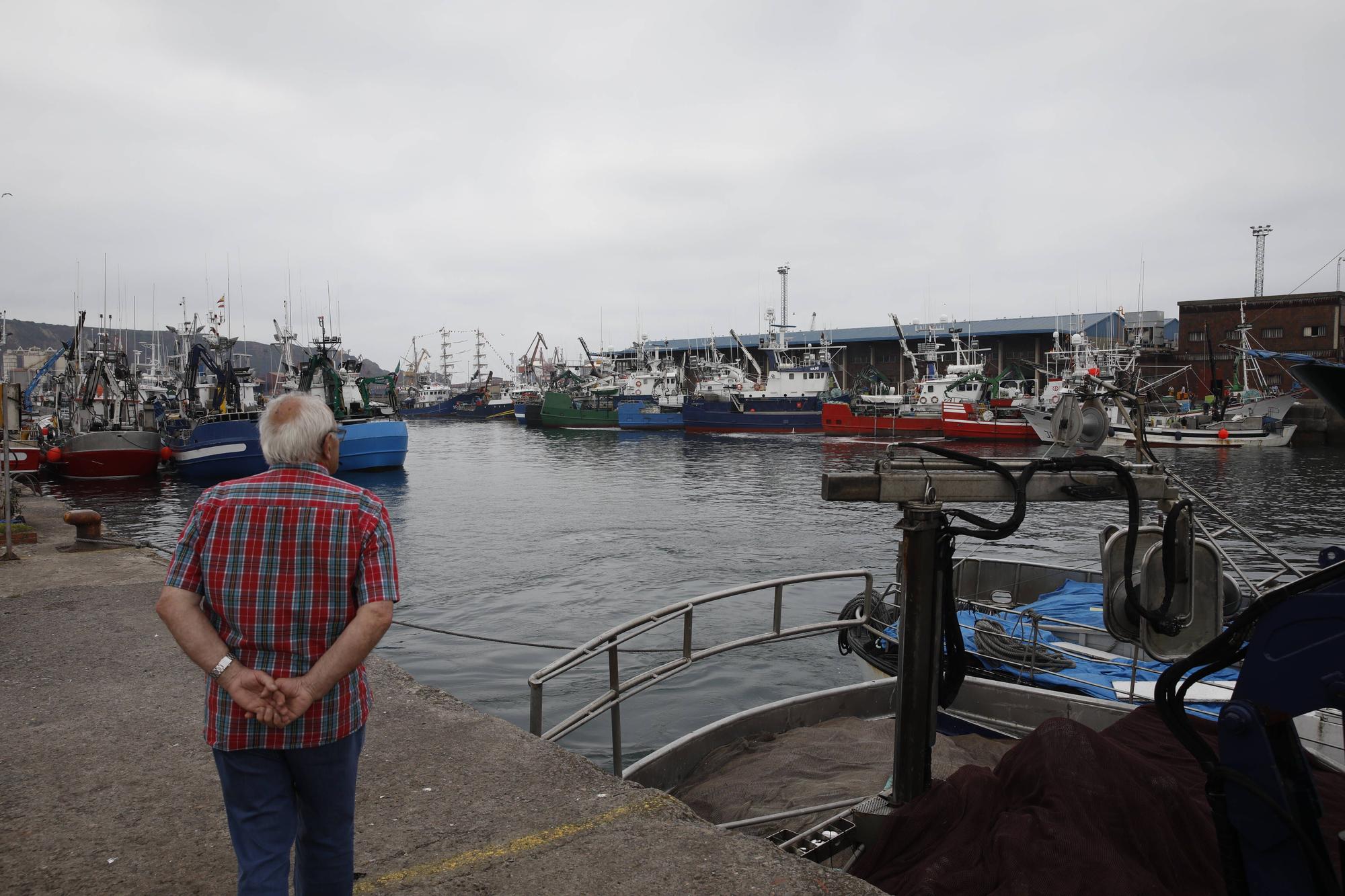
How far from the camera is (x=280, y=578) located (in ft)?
8.30

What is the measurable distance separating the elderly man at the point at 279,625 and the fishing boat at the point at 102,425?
125ft

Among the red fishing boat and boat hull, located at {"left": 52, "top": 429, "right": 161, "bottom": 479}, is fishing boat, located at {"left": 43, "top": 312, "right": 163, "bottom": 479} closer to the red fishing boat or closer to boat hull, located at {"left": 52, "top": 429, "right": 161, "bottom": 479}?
boat hull, located at {"left": 52, "top": 429, "right": 161, "bottom": 479}

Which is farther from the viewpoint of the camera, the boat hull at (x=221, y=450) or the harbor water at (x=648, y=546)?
the boat hull at (x=221, y=450)

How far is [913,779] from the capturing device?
4328mm

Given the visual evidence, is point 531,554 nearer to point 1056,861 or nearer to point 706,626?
point 706,626

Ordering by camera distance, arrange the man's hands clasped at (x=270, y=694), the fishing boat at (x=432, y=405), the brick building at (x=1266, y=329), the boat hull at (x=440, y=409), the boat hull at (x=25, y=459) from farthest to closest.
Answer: the fishing boat at (x=432, y=405) < the boat hull at (x=440, y=409) < the brick building at (x=1266, y=329) < the boat hull at (x=25, y=459) < the man's hands clasped at (x=270, y=694)

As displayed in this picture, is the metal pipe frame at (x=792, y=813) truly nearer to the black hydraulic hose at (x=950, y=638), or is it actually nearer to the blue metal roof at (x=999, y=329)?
the black hydraulic hose at (x=950, y=638)

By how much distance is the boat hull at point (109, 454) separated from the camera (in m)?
33.9

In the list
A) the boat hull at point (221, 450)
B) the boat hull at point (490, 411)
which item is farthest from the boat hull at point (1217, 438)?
the boat hull at point (490, 411)

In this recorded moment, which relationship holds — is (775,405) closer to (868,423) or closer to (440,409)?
(868,423)

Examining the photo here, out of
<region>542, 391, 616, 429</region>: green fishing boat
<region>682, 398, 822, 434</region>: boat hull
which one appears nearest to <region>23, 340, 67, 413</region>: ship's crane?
<region>542, 391, 616, 429</region>: green fishing boat

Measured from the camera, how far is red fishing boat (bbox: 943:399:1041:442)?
4912 cm

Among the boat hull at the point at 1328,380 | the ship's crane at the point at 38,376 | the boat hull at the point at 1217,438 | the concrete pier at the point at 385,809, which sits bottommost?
the concrete pier at the point at 385,809

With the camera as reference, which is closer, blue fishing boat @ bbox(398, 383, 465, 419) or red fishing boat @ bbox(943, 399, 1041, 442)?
red fishing boat @ bbox(943, 399, 1041, 442)
